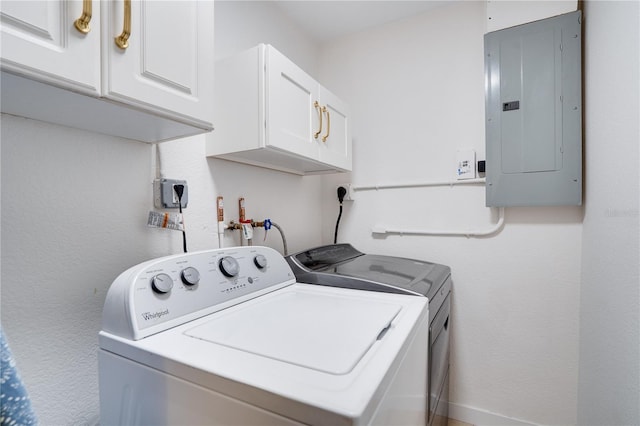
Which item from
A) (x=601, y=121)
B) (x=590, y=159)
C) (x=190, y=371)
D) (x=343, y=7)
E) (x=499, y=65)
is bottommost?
(x=190, y=371)

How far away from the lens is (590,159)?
137 cm

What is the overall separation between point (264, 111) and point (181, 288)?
0.70 m

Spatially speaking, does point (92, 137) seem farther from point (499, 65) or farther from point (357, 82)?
point (499, 65)

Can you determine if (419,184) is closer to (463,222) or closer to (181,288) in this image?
(463,222)

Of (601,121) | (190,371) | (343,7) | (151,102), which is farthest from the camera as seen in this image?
(343,7)

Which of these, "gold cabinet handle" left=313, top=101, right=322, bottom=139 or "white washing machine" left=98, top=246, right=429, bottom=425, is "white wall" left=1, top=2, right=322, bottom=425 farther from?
"gold cabinet handle" left=313, top=101, right=322, bottom=139

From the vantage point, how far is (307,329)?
74 cm

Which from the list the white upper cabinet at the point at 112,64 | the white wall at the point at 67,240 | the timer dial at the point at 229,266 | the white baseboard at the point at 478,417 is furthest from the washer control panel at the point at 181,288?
the white baseboard at the point at 478,417

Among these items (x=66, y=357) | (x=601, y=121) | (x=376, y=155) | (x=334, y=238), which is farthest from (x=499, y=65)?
(x=66, y=357)

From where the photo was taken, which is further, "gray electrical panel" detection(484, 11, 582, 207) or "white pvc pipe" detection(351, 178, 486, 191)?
"white pvc pipe" detection(351, 178, 486, 191)

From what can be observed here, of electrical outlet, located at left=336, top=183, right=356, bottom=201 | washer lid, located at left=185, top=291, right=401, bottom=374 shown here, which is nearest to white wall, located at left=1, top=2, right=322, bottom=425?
washer lid, located at left=185, top=291, right=401, bottom=374

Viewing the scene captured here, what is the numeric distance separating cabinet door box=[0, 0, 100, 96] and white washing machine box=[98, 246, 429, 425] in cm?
46

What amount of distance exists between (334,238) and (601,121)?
1523 millimetres

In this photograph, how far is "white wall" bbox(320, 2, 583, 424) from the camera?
1.57 meters
